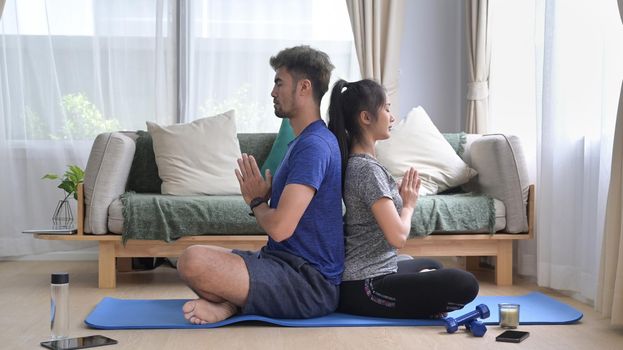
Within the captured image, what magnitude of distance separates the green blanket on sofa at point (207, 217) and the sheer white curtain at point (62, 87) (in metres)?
1.37

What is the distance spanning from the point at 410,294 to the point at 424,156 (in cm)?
172

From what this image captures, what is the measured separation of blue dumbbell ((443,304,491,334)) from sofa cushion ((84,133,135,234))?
5.92 ft

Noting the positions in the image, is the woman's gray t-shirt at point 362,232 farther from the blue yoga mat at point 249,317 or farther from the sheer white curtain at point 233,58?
the sheer white curtain at point 233,58

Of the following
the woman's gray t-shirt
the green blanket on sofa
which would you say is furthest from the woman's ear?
the green blanket on sofa

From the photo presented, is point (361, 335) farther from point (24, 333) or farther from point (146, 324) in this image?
point (24, 333)

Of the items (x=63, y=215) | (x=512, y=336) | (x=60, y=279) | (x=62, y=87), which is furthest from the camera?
(x=62, y=87)

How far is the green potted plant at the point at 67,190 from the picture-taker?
4914 millimetres

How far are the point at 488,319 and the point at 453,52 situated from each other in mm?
2952

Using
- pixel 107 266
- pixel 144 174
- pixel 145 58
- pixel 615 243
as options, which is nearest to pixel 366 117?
pixel 615 243

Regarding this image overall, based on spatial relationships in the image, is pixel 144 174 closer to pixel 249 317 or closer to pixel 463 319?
pixel 249 317

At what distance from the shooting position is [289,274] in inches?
121

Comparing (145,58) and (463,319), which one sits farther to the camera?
(145,58)

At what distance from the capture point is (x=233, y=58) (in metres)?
5.61

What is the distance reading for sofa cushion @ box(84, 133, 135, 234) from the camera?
418 centimetres
